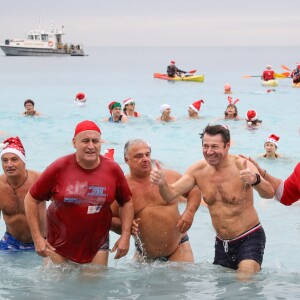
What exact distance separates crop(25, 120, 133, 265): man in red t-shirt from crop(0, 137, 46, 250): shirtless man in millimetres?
784

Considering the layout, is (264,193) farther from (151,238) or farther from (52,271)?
(52,271)

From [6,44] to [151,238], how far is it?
322ft

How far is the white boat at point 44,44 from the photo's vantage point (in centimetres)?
8413

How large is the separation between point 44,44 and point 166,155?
249 feet

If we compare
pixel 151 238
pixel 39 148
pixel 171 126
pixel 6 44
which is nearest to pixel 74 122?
pixel 171 126

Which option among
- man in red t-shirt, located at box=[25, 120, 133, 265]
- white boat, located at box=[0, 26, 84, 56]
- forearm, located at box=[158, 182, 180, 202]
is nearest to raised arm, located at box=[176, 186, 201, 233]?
forearm, located at box=[158, 182, 180, 202]

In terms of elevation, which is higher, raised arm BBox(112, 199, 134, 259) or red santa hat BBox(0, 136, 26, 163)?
red santa hat BBox(0, 136, 26, 163)

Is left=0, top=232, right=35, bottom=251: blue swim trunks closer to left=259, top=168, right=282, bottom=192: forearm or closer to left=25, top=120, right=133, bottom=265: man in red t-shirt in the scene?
left=25, top=120, right=133, bottom=265: man in red t-shirt

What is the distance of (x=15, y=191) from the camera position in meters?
7.12

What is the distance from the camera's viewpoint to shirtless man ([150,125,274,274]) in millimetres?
6195

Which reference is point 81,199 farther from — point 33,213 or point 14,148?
point 14,148

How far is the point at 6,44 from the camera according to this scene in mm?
100562

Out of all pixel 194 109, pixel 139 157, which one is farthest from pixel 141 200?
pixel 194 109

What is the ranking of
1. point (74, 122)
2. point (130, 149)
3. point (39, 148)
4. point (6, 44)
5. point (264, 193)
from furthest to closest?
point (6, 44), point (74, 122), point (39, 148), point (130, 149), point (264, 193)
